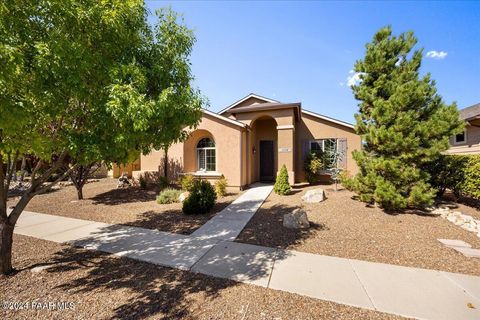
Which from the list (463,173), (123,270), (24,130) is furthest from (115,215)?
(463,173)

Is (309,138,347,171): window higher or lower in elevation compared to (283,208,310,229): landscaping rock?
higher

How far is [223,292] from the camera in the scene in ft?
11.6

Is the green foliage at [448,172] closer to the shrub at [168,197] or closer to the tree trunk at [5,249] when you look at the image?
the shrub at [168,197]

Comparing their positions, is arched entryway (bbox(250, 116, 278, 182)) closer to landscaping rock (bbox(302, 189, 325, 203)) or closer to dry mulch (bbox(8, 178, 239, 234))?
dry mulch (bbox(8, 178, 239, 234))

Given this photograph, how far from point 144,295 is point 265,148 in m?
13.3

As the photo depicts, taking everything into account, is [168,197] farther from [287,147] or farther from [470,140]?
[470,140]

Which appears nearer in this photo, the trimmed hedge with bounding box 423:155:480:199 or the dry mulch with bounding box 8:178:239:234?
the dry mulch with bounding box 8:178:239:234

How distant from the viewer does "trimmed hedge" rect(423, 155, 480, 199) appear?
8219 mm

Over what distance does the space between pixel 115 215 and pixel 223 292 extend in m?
6.57

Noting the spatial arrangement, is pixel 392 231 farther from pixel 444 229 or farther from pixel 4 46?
pixel 4 46

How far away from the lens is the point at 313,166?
44.8ft

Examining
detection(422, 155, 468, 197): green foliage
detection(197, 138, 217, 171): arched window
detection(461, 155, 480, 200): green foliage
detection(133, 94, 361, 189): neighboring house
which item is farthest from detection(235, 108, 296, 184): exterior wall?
detection(461, 155, 480, 200): green foliage

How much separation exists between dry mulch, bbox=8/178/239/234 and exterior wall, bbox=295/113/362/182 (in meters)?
6.12

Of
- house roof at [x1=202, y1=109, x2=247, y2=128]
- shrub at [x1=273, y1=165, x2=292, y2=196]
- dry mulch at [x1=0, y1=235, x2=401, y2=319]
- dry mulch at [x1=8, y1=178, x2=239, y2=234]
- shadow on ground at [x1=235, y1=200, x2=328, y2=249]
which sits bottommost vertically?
dry mulch at [x1=0, y1=235, x2=401, y2=319]
